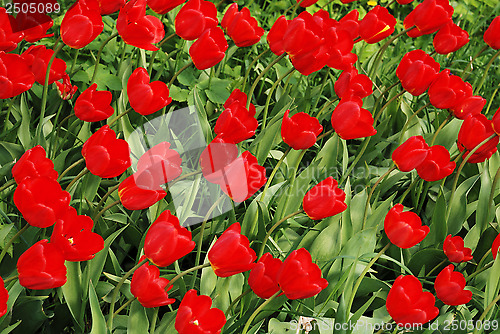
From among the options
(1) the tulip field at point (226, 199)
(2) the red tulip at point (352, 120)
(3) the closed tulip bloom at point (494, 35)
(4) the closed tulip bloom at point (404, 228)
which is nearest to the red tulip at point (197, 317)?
(1) the tulip field at point (226, 199)

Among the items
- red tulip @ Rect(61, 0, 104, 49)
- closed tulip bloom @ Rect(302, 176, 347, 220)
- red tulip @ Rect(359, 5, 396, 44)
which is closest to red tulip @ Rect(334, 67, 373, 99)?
red tulip @ Rect(359, 5, 396, 44)

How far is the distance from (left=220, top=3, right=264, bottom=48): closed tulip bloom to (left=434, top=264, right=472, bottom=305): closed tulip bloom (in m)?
0.86

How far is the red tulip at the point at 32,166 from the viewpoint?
1.08m

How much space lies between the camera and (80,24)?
1.34 m

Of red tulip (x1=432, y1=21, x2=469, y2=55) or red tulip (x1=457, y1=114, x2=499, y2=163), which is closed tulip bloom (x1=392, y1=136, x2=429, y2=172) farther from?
red tulip (x1=432, y1=21, x2=469, y2=55)

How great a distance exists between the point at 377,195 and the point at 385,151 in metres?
0.46

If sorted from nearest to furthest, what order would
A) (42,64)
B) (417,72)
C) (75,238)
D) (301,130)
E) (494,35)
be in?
1. (75,238)
2. (301,130)
3. (42,64)
4. (417,72)
5. (494,35)

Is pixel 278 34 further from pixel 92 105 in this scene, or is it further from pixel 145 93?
pixel 92 105

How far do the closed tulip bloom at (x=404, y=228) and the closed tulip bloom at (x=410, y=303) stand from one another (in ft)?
0.53

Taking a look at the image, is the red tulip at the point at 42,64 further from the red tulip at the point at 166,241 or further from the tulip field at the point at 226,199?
the red tulip at the point at 166,241

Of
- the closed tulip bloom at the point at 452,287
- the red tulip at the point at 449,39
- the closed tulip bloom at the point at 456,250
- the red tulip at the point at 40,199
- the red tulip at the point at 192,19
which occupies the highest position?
the red tulip at the point at 192,19

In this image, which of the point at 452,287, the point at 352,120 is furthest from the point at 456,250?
the point at 352,120

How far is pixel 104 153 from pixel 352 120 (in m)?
0.65

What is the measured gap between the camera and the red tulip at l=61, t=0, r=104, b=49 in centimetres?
133
